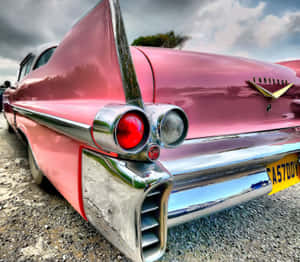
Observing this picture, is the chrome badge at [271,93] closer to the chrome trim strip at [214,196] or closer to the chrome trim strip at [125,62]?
the chrome trim strip at [214,196]

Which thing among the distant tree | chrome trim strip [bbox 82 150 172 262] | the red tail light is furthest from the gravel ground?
the distant tree

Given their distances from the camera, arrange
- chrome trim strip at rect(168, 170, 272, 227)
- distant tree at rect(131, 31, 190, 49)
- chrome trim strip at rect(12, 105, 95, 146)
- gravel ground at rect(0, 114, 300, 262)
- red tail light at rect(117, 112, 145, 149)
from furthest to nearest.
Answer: distant tree at rect(131, 31, 190, 49) → gravel ground at rect(0, 114, 300, 262) → chrome trim strip at rect(168, 170, 272, 227) → chrome trim strip at rect(12, 105, 95, 146) → red tail light at rect(117, 112, 145, 149)

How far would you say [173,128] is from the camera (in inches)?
36.7

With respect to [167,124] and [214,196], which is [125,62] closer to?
[167,124]

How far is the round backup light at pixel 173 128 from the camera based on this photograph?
912mm

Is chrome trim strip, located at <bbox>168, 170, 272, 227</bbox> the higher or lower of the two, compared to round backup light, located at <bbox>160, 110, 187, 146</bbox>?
lower

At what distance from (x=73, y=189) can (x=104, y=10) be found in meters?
0.88

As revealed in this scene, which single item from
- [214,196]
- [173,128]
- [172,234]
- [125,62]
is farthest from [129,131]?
[172,234]

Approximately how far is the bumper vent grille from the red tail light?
218 millimetres

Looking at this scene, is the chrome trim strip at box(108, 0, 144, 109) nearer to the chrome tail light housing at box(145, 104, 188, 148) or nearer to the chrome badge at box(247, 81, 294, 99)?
the chrome tail light housing at box(145, 104, 188, 148)

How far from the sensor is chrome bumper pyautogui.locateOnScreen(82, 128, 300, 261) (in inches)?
34.3

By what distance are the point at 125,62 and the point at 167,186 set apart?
1.76ft

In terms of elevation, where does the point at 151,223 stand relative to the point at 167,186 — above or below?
below

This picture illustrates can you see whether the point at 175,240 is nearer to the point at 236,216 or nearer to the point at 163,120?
the point at 236,216
